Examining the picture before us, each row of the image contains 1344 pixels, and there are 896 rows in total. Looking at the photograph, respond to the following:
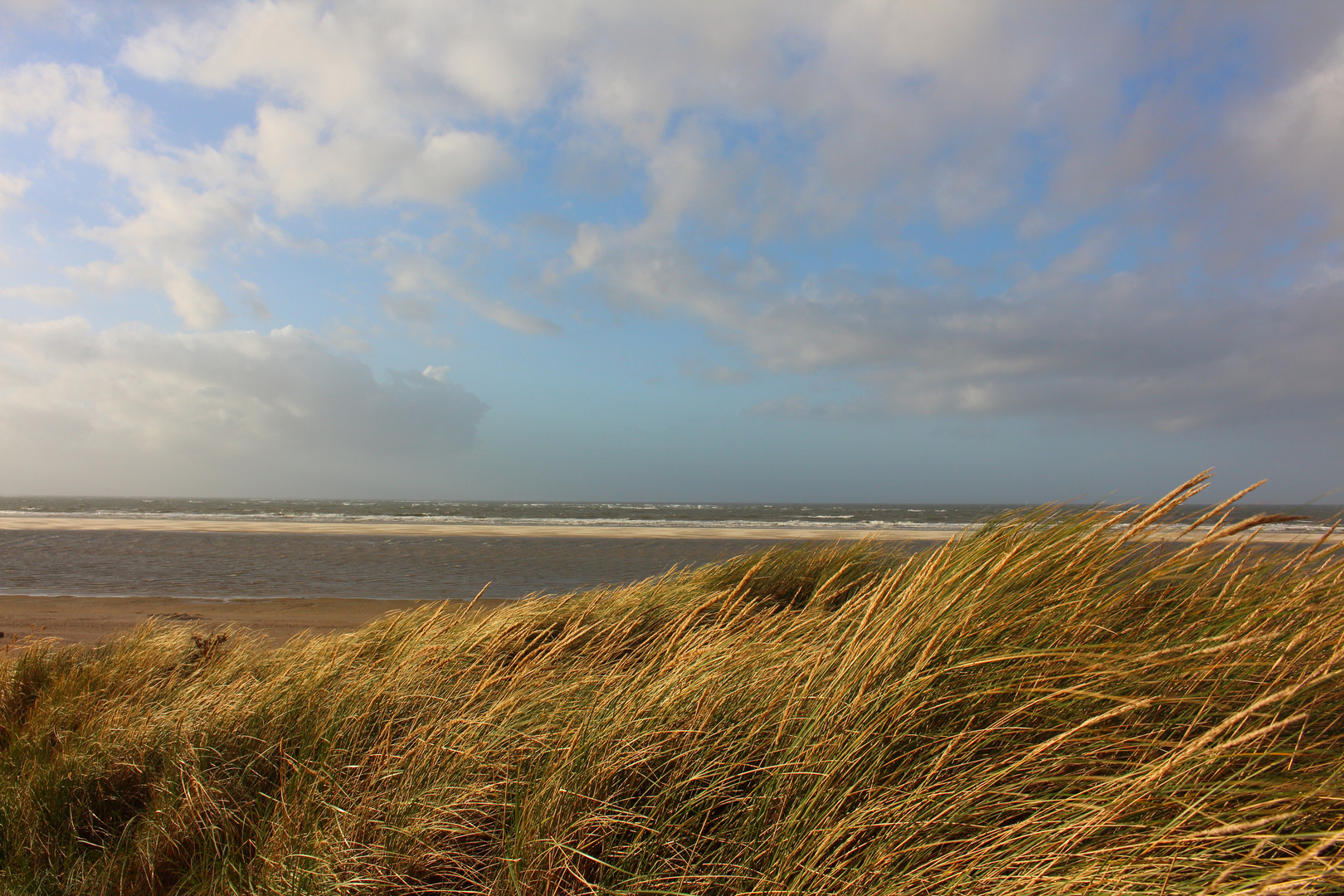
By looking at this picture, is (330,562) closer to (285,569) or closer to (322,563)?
(322,563)

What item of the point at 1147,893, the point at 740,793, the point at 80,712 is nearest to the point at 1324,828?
the point at 1147,893

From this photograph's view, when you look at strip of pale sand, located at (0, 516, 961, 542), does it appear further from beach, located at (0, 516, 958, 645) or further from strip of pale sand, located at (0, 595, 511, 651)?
strip of pale sand, located at (0, 595, 511, 651)

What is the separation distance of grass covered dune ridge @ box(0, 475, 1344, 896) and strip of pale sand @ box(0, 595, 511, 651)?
5257 mm

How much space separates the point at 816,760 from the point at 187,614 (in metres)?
11.7

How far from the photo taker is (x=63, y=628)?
8.65 meters

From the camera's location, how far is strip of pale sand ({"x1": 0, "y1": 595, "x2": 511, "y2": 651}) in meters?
8.66

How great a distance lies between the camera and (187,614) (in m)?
10.2

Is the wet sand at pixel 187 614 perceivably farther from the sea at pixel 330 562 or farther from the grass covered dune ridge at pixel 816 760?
the grass covered dune ridge at pixel 816 760

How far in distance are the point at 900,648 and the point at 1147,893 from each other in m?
0.91

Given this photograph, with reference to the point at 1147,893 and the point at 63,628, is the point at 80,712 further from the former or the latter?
the point at 63,628

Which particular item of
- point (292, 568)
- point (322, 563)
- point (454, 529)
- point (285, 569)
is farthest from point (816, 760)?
point (454, 529)

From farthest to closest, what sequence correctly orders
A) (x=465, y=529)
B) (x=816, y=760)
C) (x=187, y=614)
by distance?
(x=465, y=529)
(x=187, y=614)
(x=816, y=760)

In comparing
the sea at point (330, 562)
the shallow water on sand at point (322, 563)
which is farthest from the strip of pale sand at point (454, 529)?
the shallow water on sand at point (322, 563)

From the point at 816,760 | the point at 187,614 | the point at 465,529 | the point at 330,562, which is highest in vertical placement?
the point at 816,760
